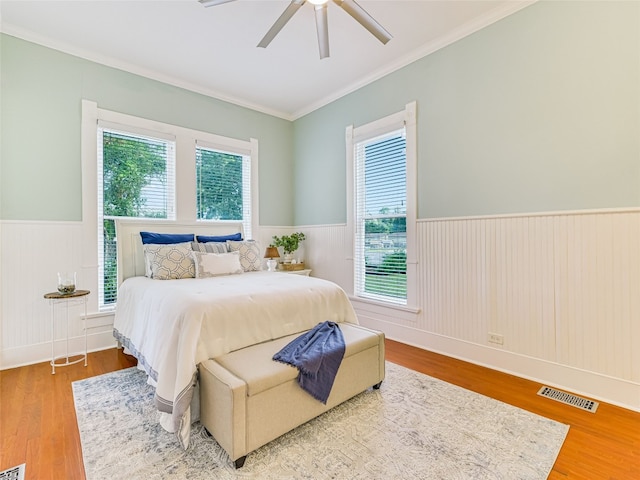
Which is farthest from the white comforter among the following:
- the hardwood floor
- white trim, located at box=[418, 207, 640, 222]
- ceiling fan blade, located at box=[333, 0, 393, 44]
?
ceiling fan blade, located at box=[333, 0, 393, 44]

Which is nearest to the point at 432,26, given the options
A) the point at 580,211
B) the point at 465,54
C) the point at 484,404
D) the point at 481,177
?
the point at 465,54

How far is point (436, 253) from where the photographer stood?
3180mm

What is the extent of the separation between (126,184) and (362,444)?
352cm

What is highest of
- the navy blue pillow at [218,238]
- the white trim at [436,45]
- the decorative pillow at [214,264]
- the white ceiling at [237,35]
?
the white ceiling at [237,35]

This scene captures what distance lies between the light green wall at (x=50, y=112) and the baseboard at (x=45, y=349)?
1239mm

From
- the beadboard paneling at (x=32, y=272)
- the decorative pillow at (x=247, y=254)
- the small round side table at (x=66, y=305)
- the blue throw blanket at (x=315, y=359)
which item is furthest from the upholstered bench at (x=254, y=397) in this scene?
the beadboard paneling at (x=32, y=272)

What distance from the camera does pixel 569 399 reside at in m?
2.23

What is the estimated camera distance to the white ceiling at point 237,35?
2.63 m

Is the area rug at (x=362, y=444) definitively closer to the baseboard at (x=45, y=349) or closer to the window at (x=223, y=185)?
the baseboard at (x=45, y=349)

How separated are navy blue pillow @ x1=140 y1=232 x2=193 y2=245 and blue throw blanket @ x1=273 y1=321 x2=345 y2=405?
215cm

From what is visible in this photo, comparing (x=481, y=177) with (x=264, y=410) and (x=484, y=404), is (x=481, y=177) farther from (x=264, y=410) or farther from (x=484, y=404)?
(x=264, y=410)

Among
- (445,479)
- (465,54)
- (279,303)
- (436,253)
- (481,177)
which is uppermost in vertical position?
(465,54)

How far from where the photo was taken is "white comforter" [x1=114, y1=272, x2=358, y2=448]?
5.90 feet

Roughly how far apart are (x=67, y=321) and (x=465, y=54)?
4766mm
